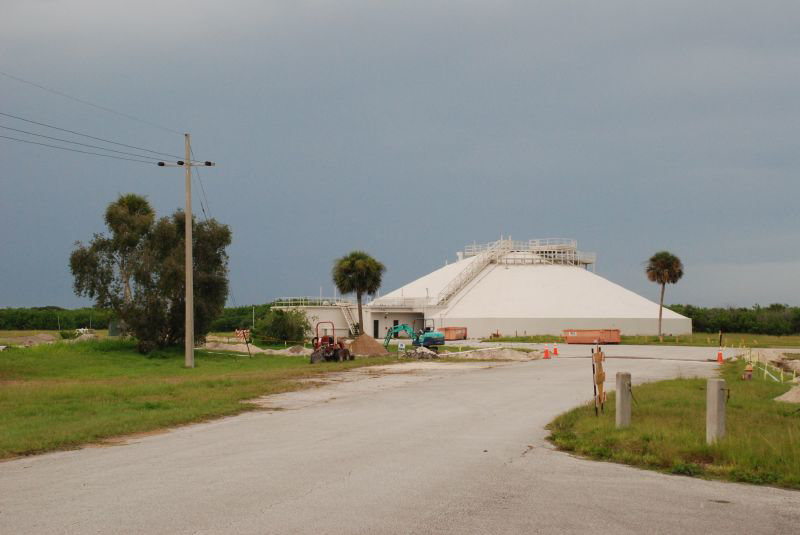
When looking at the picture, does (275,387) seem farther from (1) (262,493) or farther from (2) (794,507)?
(2) (794,507)

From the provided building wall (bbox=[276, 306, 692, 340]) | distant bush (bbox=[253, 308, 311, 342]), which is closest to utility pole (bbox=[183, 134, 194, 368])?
distant bush (bbox=[253, 308, 311, 342])

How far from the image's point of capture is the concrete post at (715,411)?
1175cm

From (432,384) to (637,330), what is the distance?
179 feet

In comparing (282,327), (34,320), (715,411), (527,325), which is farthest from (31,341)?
(34,320)

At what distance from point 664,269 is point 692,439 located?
62.1 meters

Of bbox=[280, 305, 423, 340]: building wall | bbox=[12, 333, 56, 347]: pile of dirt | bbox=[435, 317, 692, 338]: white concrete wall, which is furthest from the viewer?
bbox=[280, 305, 423, 340]: building wall

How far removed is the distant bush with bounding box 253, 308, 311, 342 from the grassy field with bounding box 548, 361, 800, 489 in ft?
147

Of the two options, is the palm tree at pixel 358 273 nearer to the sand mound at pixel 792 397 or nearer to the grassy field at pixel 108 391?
the grassy field at pixel 108 391

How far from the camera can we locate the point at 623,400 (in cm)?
1380

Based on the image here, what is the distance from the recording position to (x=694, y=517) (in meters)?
8.20

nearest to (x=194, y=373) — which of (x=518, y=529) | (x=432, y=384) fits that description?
(x=432, y=384)

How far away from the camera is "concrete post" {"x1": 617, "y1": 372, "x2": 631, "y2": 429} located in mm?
13711

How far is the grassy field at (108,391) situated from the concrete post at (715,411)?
10.7 meters

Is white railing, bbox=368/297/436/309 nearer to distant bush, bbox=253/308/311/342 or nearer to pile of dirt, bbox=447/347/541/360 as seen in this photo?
distant bush, bbox=253/308/311/342
